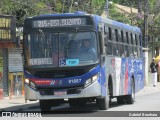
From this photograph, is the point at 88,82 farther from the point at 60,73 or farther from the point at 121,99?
the point at 121,99

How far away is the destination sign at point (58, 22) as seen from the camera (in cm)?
1775

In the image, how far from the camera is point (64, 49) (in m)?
17.5

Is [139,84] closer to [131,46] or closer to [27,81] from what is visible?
[131,46]

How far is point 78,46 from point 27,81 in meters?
2.04

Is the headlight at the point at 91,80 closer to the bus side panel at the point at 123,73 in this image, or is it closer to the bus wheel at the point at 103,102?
the bus wheel at the point at 103,102

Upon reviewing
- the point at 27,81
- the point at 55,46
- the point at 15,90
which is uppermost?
the point at 55,46

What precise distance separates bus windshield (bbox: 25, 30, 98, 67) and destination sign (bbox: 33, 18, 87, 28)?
304 millimetres

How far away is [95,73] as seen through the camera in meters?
17.4

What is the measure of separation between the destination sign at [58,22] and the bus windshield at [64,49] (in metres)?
0.30

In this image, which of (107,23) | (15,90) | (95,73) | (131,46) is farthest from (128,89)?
(15,90)

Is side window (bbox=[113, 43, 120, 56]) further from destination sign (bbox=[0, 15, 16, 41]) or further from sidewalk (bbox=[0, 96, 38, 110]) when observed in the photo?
destination sign (bbox=[0, 15, 16, 41])

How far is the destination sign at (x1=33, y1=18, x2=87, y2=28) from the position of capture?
17750mm

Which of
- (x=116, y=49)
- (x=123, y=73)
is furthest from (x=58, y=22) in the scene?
(x=123, y=73)

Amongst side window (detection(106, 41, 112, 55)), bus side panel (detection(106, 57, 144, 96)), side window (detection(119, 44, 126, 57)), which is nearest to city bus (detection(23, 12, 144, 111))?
side window (detection(106, 41, 112, 55))
